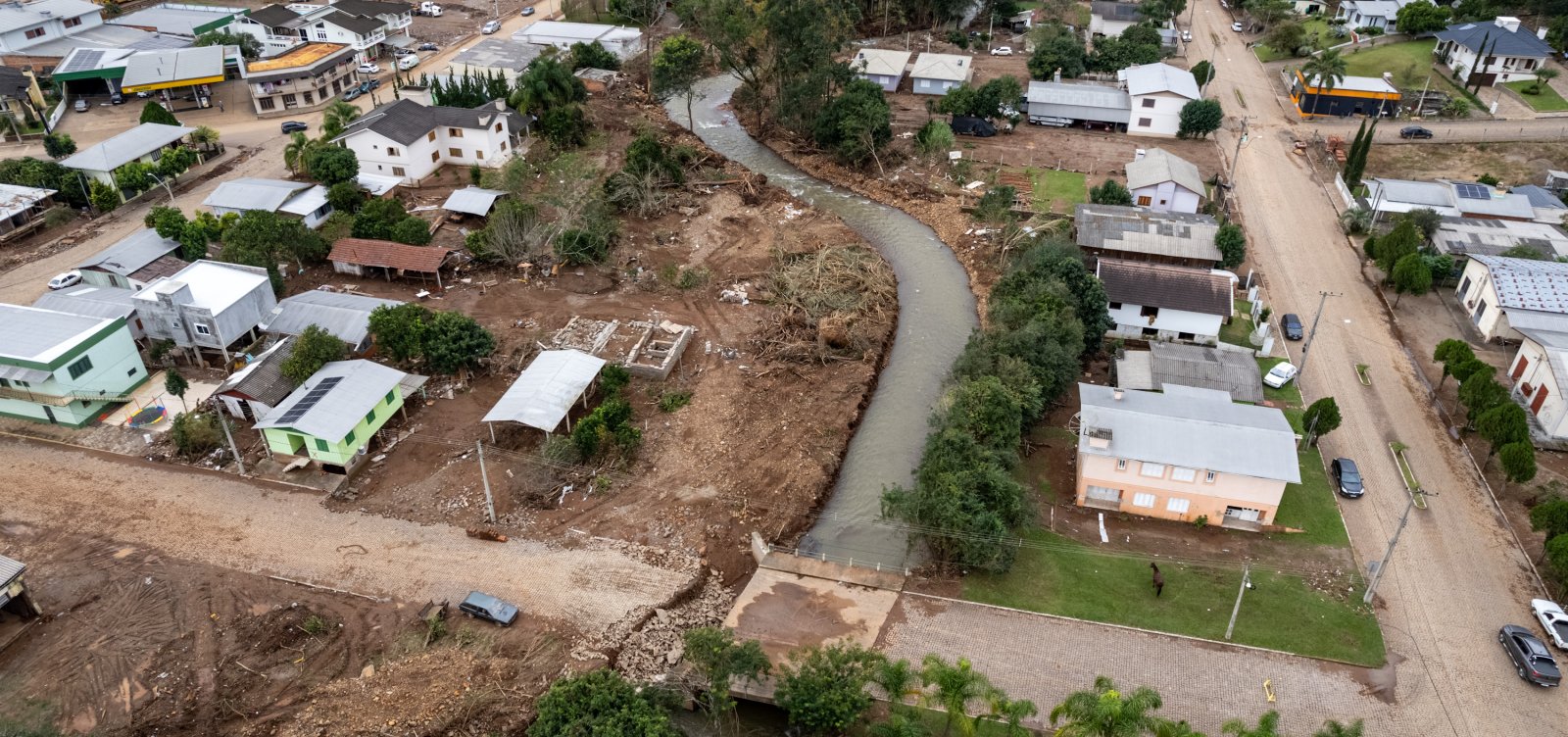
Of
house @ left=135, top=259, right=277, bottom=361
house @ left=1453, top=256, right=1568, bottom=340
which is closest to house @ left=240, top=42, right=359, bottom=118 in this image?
house @ left=135, top=259, right=277, bottom=361

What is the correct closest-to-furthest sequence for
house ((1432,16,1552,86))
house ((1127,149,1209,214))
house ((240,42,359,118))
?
house ((1127,149,1209,214)), house ((240,42,359,118)), house ((1432,16,1552,86))

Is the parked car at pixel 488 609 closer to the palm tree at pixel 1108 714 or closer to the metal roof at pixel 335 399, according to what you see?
the metal roof at pixel 335 399

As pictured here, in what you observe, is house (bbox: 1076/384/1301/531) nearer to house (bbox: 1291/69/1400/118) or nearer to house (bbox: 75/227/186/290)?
house (bbox: 75/227/186/290)

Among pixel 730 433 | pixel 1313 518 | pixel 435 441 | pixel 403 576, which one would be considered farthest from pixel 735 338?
pixel 1313 518

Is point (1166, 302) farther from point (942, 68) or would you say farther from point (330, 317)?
point (942, 68)

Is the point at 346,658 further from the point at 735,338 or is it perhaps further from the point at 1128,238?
the point at 1128,238
